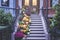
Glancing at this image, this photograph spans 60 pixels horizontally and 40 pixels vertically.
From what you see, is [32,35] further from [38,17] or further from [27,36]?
[38,17]

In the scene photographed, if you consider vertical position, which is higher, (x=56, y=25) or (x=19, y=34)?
(x=56, y=25)

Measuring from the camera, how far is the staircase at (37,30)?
1515cm

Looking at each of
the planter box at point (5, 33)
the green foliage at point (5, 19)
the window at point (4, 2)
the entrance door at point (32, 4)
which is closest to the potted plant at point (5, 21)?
the green foliage at point (5, 19)

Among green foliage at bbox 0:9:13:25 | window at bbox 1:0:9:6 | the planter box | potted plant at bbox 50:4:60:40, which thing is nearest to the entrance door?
window at bbox 1:0:9:6

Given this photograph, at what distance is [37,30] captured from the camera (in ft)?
53.2

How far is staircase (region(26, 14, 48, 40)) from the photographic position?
15.2 metres

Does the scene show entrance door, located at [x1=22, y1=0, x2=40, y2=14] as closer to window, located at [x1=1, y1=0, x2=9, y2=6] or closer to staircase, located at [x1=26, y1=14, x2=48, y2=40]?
window, located at [x1=1, y1=0, x2=9, y2=6]

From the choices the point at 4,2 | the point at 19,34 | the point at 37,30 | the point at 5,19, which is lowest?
the point at 37,30

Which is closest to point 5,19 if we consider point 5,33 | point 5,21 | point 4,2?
point 5,21

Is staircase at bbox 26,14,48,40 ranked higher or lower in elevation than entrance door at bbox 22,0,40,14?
lower

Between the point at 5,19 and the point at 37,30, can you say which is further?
the point at 37,30

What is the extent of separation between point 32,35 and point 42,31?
91cm

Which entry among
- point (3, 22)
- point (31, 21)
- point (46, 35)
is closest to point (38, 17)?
point (31, 21)

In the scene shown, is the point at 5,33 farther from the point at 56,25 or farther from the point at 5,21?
the point at 56,25
